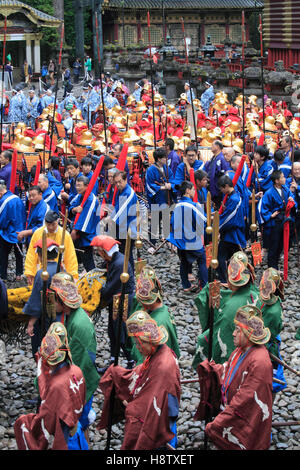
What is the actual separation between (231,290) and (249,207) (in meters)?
4.06

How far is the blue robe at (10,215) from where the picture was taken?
9.51m

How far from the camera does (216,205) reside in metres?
12.2

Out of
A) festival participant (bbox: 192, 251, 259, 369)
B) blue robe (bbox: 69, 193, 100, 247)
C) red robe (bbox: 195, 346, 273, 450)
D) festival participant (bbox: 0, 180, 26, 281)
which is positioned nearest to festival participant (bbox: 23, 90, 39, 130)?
festival participant (bbox: 0, 180, 26, 281)

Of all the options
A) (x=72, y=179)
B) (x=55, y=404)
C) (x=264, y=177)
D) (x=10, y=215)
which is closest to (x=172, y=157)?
(x=264, y=177)

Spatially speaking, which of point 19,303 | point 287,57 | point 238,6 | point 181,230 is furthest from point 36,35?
point 19,303

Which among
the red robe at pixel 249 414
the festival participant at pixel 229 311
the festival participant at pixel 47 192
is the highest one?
the festival participant at pixel 47 192

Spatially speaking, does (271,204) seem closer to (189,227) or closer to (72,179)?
(189,227)

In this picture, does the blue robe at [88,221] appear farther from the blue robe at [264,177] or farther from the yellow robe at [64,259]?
the blue robe at [264,177]

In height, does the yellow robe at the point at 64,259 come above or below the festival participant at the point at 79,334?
above

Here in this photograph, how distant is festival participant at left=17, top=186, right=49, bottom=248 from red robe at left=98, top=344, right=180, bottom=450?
4346 mm

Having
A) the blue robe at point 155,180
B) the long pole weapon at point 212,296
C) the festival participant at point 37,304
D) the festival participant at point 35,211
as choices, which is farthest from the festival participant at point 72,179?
the long pole weapon at point 212,296

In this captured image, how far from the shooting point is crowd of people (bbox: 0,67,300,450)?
5.06m

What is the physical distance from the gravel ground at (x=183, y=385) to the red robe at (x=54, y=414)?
1.24 m

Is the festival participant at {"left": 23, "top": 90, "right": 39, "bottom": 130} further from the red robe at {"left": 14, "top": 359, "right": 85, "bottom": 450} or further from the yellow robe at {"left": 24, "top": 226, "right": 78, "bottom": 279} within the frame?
the red robe at {"left": 14, "top": 359, "right": 85, "bottom": 450}
